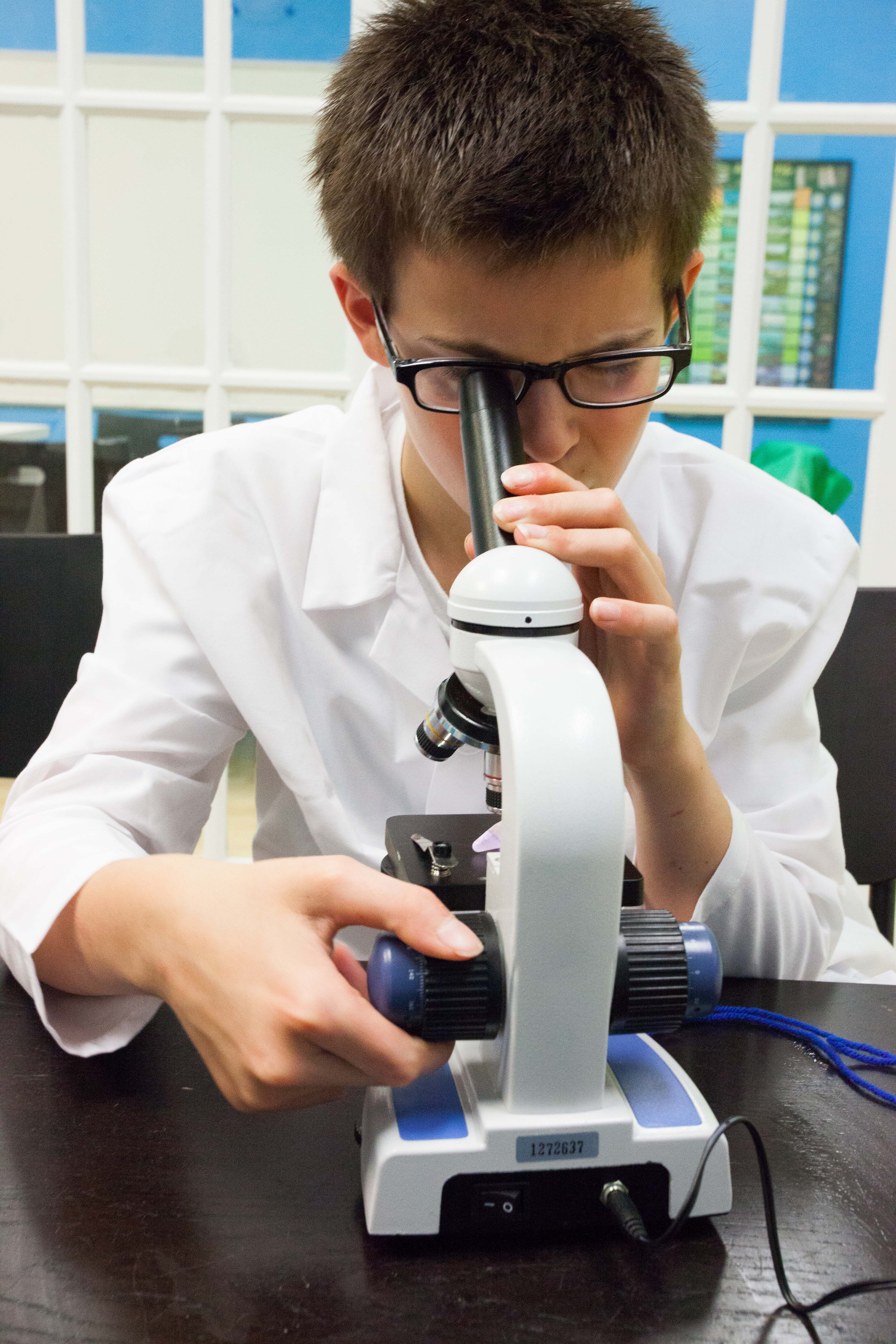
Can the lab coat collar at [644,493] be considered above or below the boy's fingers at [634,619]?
above

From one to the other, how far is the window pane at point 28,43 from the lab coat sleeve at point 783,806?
1828 millimetres

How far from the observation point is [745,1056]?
724mm

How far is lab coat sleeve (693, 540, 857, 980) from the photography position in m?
0.91

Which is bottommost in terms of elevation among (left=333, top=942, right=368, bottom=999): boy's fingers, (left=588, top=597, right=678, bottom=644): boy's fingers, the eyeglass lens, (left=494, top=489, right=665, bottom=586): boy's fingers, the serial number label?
the serial number label

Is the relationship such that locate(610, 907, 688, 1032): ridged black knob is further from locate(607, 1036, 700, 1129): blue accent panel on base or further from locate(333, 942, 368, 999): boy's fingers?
locate(333, 942, 368, 999): boy's fingers

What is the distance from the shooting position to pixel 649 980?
572 mm

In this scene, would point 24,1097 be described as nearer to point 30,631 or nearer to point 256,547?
point 256,547

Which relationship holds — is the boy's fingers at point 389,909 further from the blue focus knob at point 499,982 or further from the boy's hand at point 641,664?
the boy's hand at point 641,664

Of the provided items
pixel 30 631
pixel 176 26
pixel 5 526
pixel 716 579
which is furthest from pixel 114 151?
pixel 716 579

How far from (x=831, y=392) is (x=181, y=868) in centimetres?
185

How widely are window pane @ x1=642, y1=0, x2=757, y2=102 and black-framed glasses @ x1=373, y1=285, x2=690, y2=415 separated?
4.63ft

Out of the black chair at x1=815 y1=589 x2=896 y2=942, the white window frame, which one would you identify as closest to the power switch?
the black chair at x1=815 y1=589 x2=896 y2=942

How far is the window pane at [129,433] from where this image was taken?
2.20 meters

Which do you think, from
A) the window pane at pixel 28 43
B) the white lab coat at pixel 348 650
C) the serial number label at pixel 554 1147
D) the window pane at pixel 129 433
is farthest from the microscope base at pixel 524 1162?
the window pane at pixel 28 43
